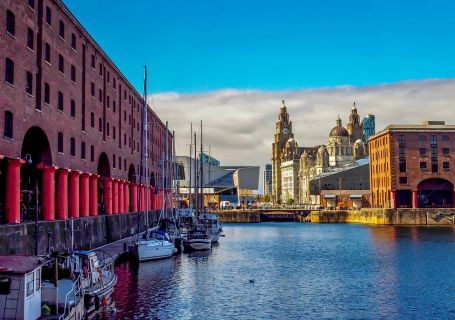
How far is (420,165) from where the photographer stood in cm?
14125

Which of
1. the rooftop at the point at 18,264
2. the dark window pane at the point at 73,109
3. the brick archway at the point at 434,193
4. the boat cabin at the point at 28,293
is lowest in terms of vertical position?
the boat cabin at the point at 28,293

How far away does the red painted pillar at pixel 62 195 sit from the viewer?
5359 centimetres

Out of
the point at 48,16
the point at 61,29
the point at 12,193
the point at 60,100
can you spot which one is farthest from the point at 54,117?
the point at 12,193

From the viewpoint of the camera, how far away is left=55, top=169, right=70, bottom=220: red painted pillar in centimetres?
5359

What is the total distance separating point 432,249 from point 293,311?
46753 mm

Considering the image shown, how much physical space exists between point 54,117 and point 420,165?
107m

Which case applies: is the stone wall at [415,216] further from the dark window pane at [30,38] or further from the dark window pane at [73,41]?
the dark window pane at [30,38]

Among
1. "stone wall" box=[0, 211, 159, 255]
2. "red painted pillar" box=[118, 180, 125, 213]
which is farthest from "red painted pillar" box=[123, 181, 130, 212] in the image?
"red painted pillar" box=[118, 180, 125, 213]

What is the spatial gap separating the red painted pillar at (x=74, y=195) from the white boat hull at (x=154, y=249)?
7.62 metres

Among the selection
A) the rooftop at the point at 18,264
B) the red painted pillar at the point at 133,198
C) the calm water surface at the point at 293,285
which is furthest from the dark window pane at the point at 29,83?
the red painted pillar at the point at 133,198

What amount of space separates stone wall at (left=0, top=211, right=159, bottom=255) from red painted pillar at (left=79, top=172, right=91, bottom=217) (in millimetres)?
1043

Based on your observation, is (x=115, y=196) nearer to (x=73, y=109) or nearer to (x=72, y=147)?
(x=72, y=147)

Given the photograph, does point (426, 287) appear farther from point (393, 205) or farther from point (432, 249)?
point (393, 205)

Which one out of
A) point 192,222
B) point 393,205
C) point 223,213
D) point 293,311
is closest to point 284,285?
point 293,311
